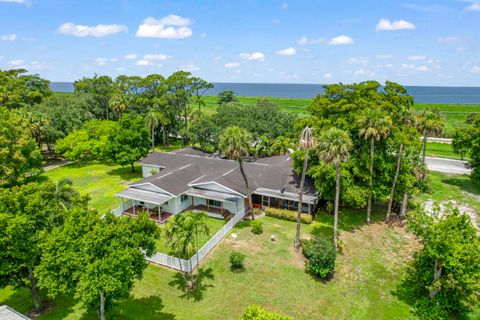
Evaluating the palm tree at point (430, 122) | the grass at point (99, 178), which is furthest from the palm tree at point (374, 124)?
the grass at point (99, 178)

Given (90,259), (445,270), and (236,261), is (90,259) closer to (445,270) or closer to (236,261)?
(236,261)

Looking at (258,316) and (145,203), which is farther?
(145,203)

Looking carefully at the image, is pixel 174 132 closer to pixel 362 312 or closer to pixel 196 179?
pixel 196 179

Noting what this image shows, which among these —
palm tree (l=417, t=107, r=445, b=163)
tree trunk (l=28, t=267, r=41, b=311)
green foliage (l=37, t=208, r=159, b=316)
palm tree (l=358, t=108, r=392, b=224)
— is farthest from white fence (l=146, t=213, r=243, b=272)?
palm tree (l=417, t=107, r=445, b=163)

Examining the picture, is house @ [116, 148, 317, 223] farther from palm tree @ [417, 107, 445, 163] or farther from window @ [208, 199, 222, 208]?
palm tree @ [417, 107, 445, 163]

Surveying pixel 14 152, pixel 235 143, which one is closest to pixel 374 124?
pixel 235 143

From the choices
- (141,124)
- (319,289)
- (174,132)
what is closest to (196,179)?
(141,124)

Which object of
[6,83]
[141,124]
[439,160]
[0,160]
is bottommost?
[439,160]

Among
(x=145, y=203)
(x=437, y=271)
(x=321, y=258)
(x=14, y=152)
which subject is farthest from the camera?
(x=14, y=152)
